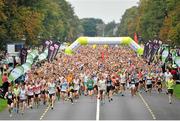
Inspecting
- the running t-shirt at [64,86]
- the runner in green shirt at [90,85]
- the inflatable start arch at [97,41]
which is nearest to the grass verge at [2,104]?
the running t-shirt at [64,86]

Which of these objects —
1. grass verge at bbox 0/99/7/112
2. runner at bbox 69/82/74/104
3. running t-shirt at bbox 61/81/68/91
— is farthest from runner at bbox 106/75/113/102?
grass verge at bbox 0/99/7/112

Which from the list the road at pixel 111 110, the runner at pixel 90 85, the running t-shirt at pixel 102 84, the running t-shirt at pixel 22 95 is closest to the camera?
the road at pixel 111 110

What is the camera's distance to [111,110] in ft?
125

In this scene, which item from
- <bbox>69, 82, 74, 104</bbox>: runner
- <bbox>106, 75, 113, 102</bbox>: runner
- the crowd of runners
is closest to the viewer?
the crowd of runners

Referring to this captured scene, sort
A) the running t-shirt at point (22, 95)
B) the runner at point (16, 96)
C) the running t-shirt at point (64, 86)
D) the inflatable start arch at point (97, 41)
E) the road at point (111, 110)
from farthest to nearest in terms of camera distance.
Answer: the inflatable start arch at point (97, 41) < the running t-shirt at point (64, 86) < the running t-shirt at point (22, 95) < the runner at point (16, 96) < the road at point (111, 110)

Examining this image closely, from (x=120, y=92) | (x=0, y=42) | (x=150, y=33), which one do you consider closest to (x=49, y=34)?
(x=150, y=33)

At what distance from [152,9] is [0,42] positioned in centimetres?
5925

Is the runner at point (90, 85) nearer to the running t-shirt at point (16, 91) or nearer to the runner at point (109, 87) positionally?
the runner at point (109, 87)

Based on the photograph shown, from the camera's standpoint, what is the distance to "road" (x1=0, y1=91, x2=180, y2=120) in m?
34.9

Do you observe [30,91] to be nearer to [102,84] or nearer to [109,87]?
[102,84]

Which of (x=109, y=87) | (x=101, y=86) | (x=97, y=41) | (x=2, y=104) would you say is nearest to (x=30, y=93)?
(x=2, y=104)

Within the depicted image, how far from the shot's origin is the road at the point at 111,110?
34.9 metres

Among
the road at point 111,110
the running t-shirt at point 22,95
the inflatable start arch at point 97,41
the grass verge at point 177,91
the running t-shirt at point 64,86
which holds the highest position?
the inflatable start arch at point 97,41

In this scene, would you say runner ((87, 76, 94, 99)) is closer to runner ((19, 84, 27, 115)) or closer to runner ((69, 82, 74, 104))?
runner ((69, 82, 74, 104))
